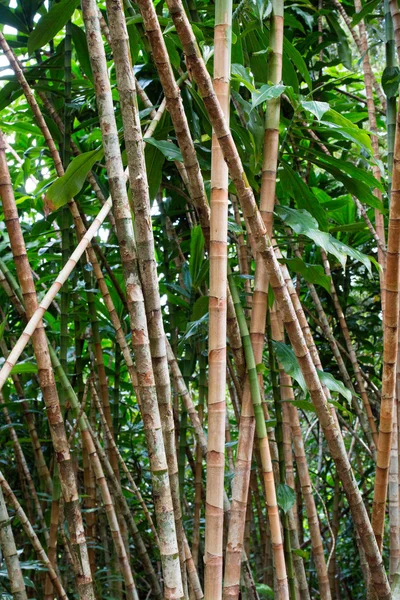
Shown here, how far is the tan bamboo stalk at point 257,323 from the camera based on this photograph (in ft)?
2.47

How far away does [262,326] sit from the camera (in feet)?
2.69

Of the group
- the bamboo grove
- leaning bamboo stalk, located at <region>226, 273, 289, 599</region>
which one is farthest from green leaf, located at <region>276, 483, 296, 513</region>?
leaning bamboo stalk, located at <region>226, 273, 289, 599</region>

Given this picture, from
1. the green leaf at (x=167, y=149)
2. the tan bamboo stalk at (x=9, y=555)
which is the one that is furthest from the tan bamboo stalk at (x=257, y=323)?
the tan bamboo stalk at (x=9, y=555)

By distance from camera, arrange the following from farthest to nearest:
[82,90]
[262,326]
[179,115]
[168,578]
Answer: [82,90] < [262,326] < [179,115] < [168,578]

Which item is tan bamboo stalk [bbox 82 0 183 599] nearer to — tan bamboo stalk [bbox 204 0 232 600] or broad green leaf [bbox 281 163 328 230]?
tan bamboo stalk [bbox 204 0 232 600]

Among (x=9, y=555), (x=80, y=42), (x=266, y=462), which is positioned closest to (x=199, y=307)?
(x=266, y=462)

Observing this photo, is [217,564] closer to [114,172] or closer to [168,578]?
[168,578]

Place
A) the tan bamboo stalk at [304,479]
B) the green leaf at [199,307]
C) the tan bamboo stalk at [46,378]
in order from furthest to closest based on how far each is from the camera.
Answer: the tan bamboo stalk at [304,479]
the green leaf at [199,307]
the tan bamboo stalk at [46,378]

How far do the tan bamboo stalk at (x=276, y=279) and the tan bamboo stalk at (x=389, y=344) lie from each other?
9 centimetres

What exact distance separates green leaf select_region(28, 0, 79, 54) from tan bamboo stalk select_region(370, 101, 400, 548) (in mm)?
536

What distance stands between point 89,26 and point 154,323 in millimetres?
348

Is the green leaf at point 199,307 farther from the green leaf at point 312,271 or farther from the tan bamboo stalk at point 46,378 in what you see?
the tan bamboo stalk at point 46,378

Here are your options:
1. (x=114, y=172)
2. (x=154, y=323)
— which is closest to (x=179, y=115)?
(x=114, y=172)

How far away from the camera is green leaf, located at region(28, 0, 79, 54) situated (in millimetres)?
954
